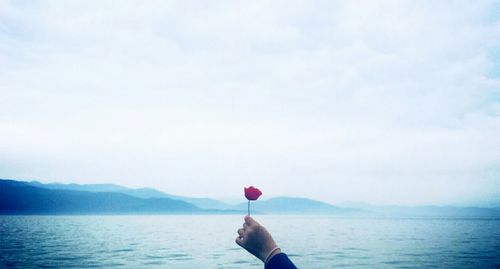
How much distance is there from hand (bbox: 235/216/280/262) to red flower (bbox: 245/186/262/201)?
19 cm

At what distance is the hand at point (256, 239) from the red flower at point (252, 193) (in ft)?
0.63

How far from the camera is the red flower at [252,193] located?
3119mm

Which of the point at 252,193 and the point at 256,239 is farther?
the point at 252,193

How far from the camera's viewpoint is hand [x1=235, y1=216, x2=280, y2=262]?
9.77ft

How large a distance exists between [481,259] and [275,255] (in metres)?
44.8

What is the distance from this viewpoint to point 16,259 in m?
35.5

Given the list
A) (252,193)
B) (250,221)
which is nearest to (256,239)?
(250,221)

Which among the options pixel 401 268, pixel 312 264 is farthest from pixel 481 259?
pixel 312 264

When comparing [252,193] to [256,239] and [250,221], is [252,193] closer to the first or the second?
[250,221]

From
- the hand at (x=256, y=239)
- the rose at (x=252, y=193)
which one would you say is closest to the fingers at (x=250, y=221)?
the hand at (x=256, y=239)

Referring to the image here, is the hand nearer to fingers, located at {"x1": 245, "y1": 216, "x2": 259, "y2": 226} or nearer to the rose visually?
fingers, located at {"x1": 245, "y1": 216, "x2": 259, "y2": 226}

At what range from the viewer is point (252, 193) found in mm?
3162

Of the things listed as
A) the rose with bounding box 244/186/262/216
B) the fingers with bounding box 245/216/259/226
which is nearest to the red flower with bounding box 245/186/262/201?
the rose with bounding box 244/186/262/216

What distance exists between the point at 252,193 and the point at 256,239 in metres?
0.39
